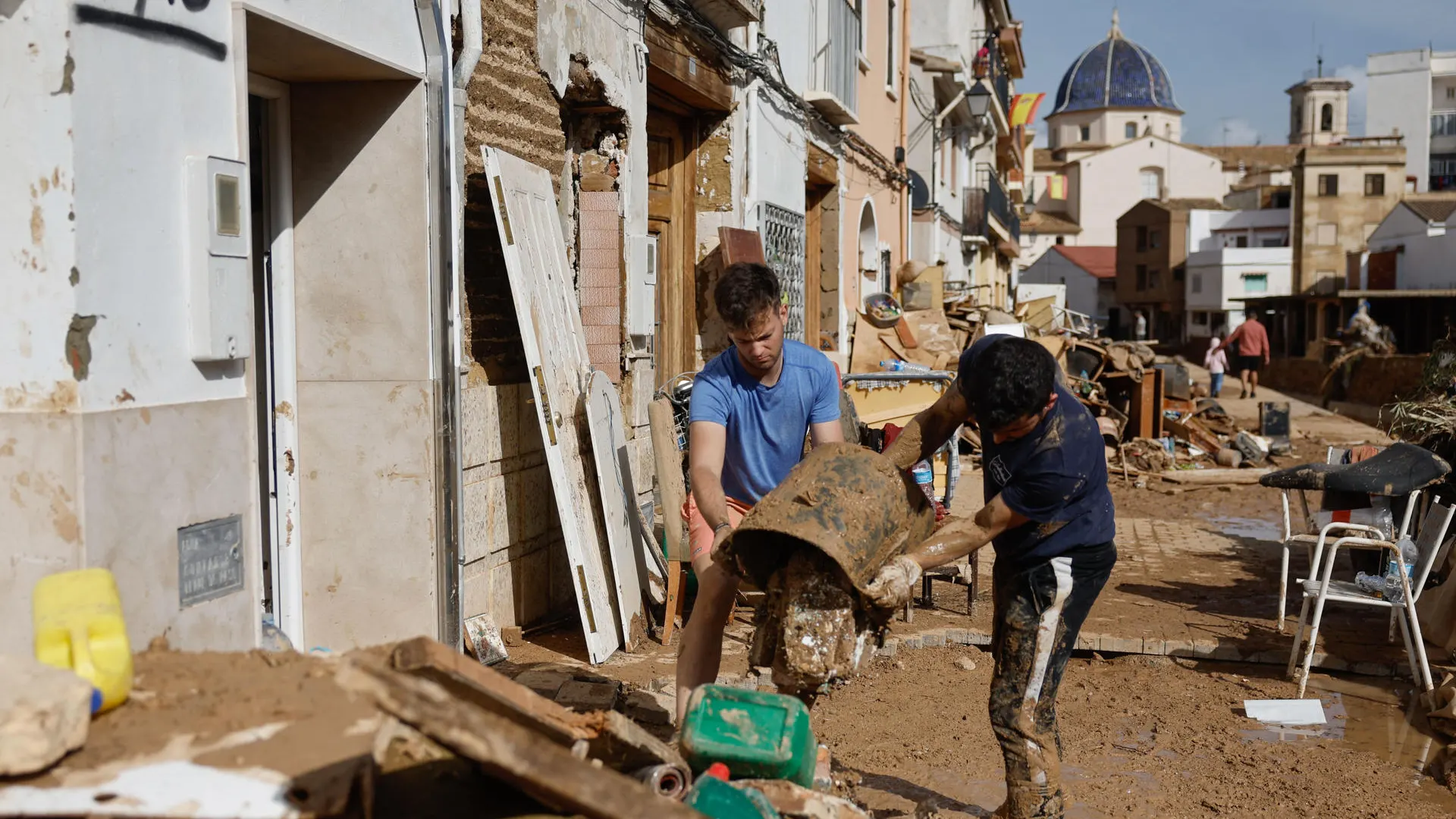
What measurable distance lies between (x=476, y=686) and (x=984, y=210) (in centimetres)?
2679

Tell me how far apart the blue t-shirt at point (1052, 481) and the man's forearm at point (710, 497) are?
2.78 ft

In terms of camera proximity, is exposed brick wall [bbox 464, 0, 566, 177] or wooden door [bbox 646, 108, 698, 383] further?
wooden door [bbox 646, 108, 698, 383]

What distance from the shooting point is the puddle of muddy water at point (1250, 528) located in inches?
410

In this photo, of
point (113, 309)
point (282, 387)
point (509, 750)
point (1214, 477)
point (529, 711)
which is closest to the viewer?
point (509, 750)

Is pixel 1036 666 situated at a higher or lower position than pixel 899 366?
lower

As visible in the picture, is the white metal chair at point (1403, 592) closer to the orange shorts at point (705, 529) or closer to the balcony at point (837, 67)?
the orange shorts at point (705, 529)

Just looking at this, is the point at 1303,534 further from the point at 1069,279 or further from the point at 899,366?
the point at 1069,279

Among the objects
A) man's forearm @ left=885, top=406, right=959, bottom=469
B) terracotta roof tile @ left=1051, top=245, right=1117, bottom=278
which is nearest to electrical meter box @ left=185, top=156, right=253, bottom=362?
man's forearm @ left=885, top=406, right=959, bottom=469

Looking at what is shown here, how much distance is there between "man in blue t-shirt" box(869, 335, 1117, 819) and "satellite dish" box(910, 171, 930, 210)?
611 inches

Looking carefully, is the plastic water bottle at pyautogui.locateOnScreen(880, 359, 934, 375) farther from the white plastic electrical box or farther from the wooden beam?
the white plastic electrical box

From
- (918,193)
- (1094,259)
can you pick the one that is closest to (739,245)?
(918,193)

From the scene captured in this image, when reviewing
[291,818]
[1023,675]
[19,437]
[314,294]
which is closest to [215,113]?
[19,437]

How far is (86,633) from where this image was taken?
2.63 metres

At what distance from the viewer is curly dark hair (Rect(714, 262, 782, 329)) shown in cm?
388
